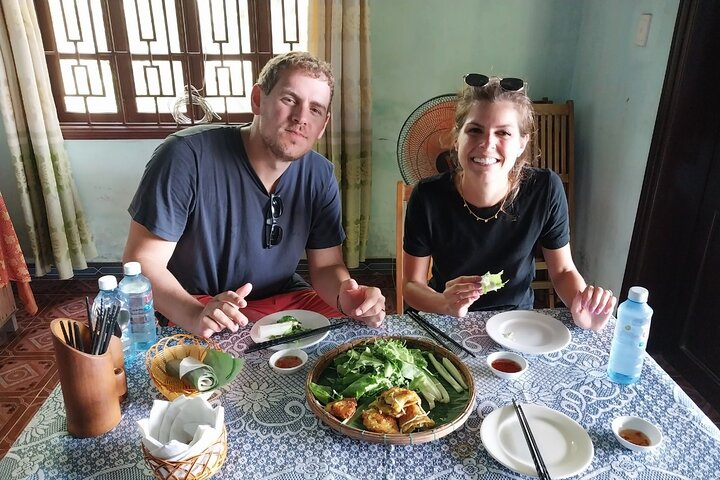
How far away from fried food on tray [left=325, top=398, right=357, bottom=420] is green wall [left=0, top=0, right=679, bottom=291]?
6.66 feet

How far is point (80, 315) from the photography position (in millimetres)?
3111

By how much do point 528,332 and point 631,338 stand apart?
285mm

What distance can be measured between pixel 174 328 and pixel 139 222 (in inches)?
15.9

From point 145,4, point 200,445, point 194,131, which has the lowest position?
point 200,445

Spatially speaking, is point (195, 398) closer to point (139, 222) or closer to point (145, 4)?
point (139, 222)

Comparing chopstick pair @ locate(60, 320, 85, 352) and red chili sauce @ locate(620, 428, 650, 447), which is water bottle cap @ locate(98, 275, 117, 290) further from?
red chili sauce @ locate(620, 428, 650, 447)

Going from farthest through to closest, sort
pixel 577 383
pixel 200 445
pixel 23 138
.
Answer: pixel 23 138, pixel 577 383, pixel 200 445

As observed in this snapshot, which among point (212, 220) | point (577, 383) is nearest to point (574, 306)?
point (577, 383)

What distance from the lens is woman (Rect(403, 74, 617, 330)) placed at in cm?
162

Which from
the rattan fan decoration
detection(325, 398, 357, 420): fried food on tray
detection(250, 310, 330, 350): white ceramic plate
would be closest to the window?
the rattan fan decoration

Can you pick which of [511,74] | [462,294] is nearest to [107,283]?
[462,294]

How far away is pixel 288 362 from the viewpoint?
4.09 ft

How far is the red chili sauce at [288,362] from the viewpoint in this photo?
4.05 feet

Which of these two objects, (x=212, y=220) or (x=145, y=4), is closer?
(x=212, y=220)
